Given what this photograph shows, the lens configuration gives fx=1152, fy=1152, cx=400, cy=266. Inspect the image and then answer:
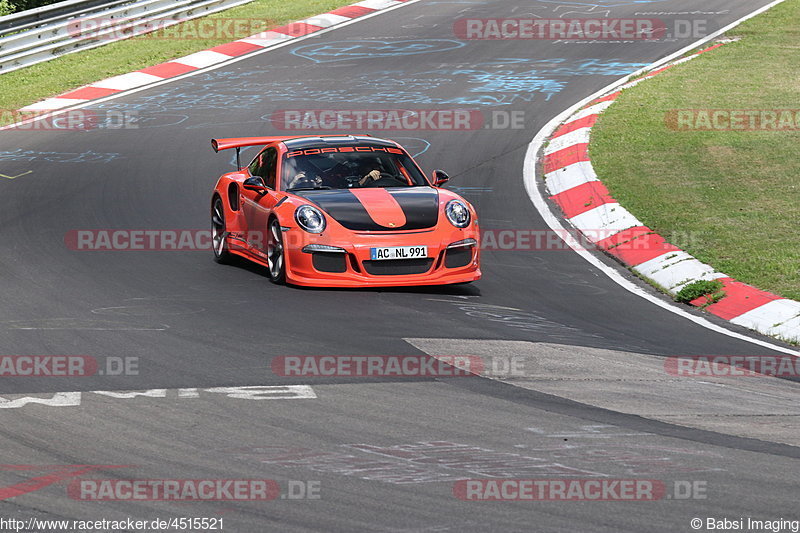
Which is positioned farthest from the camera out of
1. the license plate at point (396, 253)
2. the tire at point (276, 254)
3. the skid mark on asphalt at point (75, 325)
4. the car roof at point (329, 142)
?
the car roof at point (329, 142)

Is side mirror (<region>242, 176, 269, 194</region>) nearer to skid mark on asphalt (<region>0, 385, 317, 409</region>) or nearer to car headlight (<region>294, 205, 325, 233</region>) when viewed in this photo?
car headlight (<region>294, 205, 325, 233</region>)

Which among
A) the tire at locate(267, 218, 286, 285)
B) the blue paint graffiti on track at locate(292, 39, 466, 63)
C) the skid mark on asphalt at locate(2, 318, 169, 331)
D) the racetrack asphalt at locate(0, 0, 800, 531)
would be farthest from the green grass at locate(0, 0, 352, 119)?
the skid mark on asphalt at locate(2, 318, 169, 331)

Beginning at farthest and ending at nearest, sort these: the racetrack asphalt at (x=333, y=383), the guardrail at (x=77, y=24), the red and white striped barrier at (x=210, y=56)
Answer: the guardrail at (x=77, y=24)
the red and white striped barrier at (x=210, y=56)
the racetrack asphalt at (x=333, y=383)

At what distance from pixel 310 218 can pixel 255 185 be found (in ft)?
3.10

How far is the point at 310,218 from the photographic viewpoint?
32.4 ft

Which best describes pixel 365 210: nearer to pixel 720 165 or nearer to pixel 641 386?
pixel 641 386

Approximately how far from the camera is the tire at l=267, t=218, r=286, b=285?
10.0 meters

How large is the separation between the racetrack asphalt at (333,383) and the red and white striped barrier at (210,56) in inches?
124

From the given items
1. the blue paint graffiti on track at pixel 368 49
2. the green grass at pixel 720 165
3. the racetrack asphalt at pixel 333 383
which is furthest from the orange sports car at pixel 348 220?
the blue paint graffiti on track at pixel 368 49

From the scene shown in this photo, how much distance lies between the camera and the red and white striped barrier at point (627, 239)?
9164mm

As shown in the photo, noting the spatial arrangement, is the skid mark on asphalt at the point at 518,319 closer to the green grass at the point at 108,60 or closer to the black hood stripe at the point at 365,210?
the black hood stripe at the point at 365,210

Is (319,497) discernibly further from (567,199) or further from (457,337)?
(567,199)

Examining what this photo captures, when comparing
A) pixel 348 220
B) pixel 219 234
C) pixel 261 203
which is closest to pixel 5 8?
pixel 219 234

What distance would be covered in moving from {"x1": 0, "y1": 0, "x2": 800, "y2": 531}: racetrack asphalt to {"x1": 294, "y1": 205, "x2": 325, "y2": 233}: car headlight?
57 centimetres
